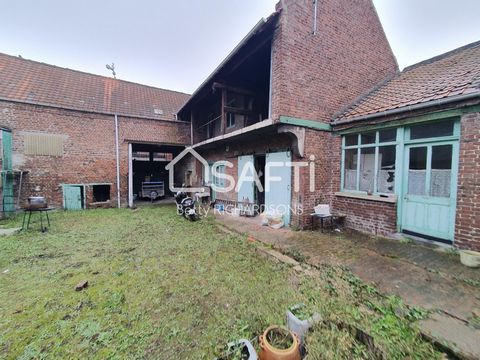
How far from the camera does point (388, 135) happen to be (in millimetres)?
4930

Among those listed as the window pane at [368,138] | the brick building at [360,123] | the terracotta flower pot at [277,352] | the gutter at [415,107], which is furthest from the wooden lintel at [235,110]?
the terracotta flower pot at [277,352]

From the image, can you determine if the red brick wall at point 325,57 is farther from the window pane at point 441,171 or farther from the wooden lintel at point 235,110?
the window pane at point 441,171

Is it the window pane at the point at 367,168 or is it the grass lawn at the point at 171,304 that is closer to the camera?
the grass lawn at the point at 171,304

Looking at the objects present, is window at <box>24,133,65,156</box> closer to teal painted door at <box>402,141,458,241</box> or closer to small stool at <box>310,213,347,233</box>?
small stool at <box>310,213,347,233</box>

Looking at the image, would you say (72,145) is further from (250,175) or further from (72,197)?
(250,175)

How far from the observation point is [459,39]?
25.2ft

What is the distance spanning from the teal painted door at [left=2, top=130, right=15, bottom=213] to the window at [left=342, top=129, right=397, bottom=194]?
12355mm

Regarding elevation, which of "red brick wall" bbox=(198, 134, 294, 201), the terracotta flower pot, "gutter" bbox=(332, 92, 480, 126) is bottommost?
the terracotta flower pot

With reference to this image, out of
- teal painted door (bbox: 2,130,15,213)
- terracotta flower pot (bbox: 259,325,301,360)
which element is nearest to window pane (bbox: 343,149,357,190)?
terracotta flower pot (bbox: 259,325,301,360)

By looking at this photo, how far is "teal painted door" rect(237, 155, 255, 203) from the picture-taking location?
7648 millimetres

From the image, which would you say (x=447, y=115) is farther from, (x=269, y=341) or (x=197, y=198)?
(x=197, y=198)

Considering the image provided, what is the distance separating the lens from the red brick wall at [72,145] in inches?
337

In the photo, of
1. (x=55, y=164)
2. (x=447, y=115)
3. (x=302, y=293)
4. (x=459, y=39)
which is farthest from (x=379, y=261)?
(x=55, y=164)

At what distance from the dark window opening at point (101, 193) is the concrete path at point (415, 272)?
8938 mm
